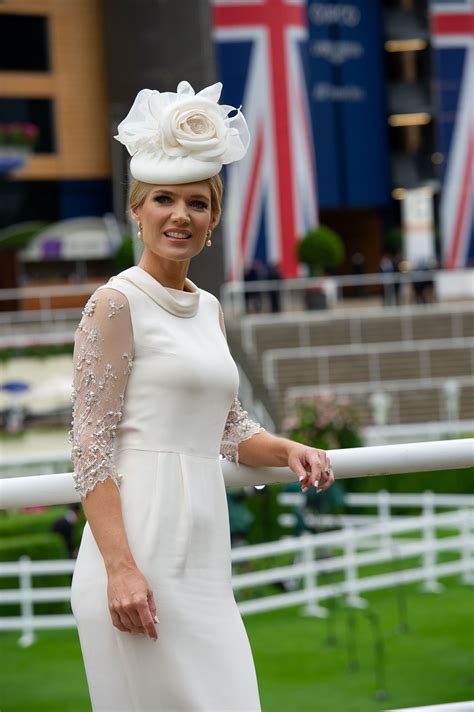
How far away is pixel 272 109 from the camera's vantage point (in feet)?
112

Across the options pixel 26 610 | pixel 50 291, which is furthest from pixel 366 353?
pixel 26 610

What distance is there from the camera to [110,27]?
34.8m

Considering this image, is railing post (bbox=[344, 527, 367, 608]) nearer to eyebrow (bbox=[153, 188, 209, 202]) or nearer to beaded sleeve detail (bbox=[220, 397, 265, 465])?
beaded sleeve detail (bbox=[220, 397, 265, 465])

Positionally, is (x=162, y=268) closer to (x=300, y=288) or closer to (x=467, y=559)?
(x=467, y=559)

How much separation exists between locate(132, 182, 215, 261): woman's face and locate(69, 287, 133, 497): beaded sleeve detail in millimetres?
120

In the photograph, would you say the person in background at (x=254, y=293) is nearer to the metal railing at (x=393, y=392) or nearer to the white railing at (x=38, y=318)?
the white railing at (x=38, y=318)

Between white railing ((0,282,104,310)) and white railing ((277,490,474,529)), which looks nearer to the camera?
white railing ((277,490,474,529))

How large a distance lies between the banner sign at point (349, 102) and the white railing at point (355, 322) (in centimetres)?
1294

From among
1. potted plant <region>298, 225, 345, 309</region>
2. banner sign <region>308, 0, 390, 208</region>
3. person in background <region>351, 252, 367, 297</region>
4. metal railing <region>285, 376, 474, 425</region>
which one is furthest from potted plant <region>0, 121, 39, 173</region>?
metal railing <region>285, 376, 474, 425</region>

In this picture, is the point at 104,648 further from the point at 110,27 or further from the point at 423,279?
the point at 110,27

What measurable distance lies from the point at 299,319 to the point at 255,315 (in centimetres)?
245

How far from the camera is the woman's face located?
85.1 inches

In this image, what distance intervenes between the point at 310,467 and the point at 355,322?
22.8 meters

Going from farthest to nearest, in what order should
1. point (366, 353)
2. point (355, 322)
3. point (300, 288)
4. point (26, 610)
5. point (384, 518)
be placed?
point (300, 288) → point (355, 322) → point (366, 353) → point (384, 518) → point (26, 610)
